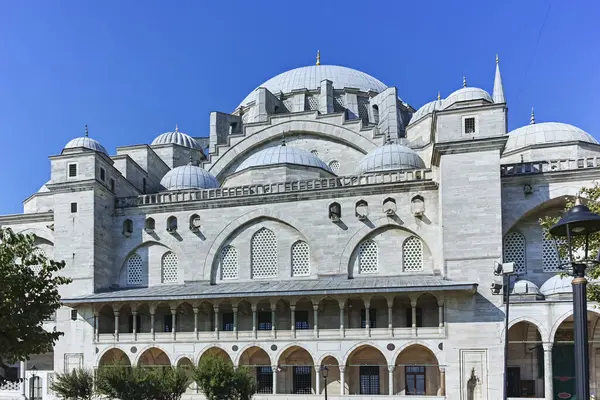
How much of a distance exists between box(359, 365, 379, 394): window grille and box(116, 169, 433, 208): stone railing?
8.31m

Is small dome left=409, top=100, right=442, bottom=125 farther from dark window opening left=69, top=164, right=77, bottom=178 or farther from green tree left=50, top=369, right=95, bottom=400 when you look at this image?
green tree left=50, top=369, right=95, bottom=400

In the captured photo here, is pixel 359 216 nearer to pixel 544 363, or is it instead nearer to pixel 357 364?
pixel 357 364

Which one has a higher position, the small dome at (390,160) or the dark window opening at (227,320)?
the small dome at (390,160)

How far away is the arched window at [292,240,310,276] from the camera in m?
30.0

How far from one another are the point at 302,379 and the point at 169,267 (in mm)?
8593

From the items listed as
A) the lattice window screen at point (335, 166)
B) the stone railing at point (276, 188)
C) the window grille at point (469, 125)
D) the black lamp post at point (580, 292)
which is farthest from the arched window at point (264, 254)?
the black lamp post at point (580, 292)

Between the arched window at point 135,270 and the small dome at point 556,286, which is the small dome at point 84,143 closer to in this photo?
the arched window at point 135,270

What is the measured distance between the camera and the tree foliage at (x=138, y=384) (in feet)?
73.5

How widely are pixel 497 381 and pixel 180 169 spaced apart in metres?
20.0

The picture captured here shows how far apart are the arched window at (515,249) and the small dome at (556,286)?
157cm

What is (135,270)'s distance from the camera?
106ft

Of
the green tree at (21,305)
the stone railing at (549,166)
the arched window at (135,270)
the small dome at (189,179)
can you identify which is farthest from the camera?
the small dome at (189,179)

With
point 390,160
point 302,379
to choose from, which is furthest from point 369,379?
point 390,160

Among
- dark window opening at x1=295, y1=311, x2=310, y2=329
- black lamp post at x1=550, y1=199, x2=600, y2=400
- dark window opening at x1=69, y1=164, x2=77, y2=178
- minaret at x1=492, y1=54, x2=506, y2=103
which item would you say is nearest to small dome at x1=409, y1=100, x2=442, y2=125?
minaret at x1=492, y1=54, x2=506, y2=103
